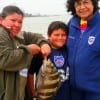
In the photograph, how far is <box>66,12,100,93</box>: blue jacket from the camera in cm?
379

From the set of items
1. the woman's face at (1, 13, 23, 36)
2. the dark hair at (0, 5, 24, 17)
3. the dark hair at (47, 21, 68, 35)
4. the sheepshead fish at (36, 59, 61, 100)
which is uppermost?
the dark hair at (0, 5, 24, 17)

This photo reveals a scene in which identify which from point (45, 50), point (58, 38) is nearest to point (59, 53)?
point (58, 38)

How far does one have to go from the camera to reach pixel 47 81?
3.58 metres

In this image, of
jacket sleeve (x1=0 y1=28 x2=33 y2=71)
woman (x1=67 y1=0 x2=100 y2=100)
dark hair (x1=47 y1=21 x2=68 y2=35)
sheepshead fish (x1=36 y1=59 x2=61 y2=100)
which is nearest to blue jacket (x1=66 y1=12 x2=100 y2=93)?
woman (x1=67 y1=0 x2=100 y2=100)

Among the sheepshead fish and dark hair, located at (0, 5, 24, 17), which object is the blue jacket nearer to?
the sheepshead fish

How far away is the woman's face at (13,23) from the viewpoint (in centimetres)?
348

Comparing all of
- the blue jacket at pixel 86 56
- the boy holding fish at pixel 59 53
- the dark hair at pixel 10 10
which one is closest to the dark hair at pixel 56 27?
the boy holding fish at pixel 59 53

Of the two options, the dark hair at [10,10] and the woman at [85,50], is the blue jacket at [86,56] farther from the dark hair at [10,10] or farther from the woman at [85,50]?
the dark hair at [10,10]

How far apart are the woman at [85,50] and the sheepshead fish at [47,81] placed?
0.92 feet

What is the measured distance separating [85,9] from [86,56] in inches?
20.2

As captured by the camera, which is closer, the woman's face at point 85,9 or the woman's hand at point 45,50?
the woman's hand at point 45,50

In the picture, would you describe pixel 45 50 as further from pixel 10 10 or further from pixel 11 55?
pixel 10 10

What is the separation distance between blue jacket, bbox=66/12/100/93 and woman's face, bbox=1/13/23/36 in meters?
0.71

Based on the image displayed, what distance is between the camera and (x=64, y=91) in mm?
4102
